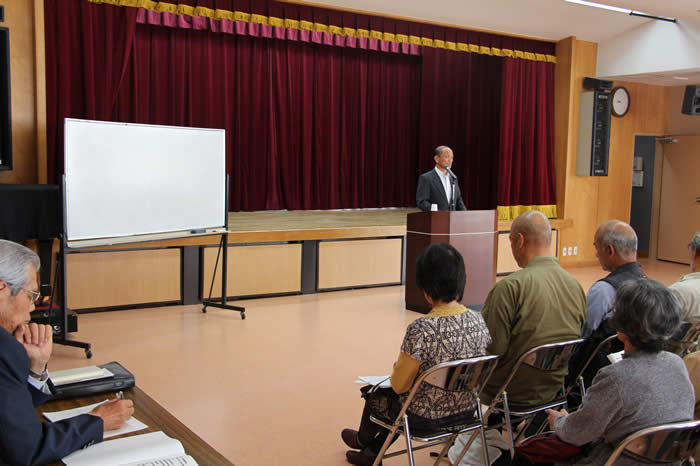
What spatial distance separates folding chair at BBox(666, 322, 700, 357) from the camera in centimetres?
247

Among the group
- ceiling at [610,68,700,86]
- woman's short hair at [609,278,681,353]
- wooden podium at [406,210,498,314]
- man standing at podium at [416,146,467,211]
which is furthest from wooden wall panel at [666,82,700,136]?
woman's short hair at [609,278,681,353]

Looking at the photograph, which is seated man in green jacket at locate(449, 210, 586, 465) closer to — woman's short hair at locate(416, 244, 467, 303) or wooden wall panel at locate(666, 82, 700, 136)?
woman's short hair at locate(416, 244, 467, 303)

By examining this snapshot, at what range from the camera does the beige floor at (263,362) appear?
3.24 m

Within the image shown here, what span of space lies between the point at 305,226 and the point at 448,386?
4.66 m

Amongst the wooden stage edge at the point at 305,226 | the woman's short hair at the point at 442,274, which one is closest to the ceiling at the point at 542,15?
the wooden stage edge at the point at 305,226

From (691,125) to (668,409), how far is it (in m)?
8.39

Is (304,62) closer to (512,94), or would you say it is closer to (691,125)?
(512,94)

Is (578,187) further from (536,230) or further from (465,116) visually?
(536,230)

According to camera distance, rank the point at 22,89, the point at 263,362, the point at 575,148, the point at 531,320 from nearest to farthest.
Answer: the point at 531,320 → the point at 263,362 → the point at 22,89 → the point at 575,148

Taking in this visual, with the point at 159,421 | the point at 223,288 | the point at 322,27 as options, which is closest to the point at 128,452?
the point at 159,421

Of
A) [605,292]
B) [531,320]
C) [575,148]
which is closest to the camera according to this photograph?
[531,320]

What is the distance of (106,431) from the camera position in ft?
5.49

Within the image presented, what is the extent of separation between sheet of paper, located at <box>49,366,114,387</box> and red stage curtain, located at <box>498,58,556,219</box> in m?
6.57

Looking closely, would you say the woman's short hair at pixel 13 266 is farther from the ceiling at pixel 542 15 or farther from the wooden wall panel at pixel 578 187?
the wooden wall panel at pixel 578 187
